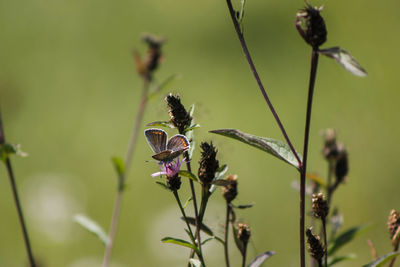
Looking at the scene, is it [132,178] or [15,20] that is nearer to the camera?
[132,178]

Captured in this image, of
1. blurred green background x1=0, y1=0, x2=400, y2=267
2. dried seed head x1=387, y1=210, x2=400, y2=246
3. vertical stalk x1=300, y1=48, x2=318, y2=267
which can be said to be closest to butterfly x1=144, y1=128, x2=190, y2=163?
vertical stalk x1=300, y1=48, x2=318, y2=267

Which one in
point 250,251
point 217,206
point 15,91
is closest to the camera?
point 250,251

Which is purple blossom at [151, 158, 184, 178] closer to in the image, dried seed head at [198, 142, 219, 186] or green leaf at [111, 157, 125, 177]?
dried seed head at [198, 142, 219, 186]

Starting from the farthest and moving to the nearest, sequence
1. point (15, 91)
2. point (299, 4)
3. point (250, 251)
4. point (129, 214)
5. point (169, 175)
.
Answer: point (299, 4) → point (15, 91) → point (129, 214) → point (250, 251) → point (169, 175)

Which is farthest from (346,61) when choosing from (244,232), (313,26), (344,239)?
(344,239)

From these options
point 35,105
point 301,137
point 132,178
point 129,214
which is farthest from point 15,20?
point 301,137

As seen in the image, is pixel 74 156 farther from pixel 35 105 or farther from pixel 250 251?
pixel 250 251

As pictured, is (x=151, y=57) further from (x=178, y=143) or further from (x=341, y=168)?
(x=178, y=143)

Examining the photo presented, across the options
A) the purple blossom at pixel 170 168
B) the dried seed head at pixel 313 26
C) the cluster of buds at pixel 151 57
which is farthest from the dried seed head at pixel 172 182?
the cluster of buds at pixel 151 57

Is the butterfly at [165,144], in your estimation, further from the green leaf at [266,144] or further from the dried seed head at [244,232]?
the dried seed head at [244,232]
